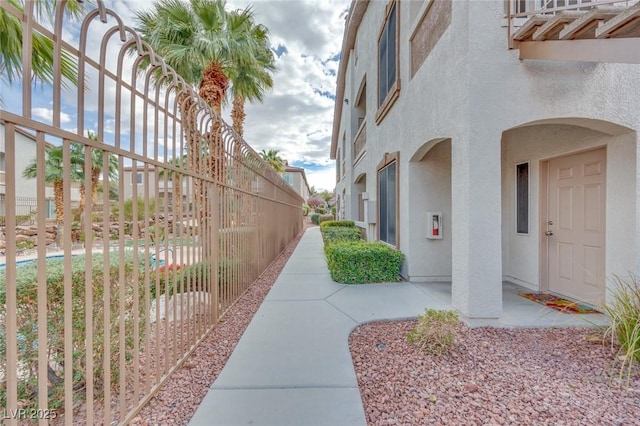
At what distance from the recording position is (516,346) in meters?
3.35

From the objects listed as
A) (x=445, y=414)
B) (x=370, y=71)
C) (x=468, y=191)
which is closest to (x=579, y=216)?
(x=468, y=191)

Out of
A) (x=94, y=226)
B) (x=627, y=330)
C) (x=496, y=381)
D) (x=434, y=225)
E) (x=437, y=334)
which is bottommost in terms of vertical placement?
(x=496, y=381)

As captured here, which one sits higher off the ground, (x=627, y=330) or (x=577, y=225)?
(x=577, y=225)

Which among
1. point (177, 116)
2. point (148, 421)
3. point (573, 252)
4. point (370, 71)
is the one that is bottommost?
point (148, 421)

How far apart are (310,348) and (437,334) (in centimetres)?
145

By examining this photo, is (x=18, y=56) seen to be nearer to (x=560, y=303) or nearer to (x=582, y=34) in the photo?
(x=582, y=34)

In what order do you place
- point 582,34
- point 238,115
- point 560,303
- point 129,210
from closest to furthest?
point 129,210 < point 582,34 < point 560,303 < point 238,115

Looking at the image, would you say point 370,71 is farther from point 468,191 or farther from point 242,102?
point 468,191

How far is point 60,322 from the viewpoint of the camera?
212 cm

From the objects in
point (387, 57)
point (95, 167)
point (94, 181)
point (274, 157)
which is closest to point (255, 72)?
point (387, 57)

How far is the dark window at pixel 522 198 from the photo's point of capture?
17.8 feet

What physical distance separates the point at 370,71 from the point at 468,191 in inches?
296

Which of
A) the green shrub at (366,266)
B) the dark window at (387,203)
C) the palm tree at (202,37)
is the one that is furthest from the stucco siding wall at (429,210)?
the palm tree at (202,37)

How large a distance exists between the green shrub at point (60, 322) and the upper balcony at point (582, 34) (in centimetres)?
503
